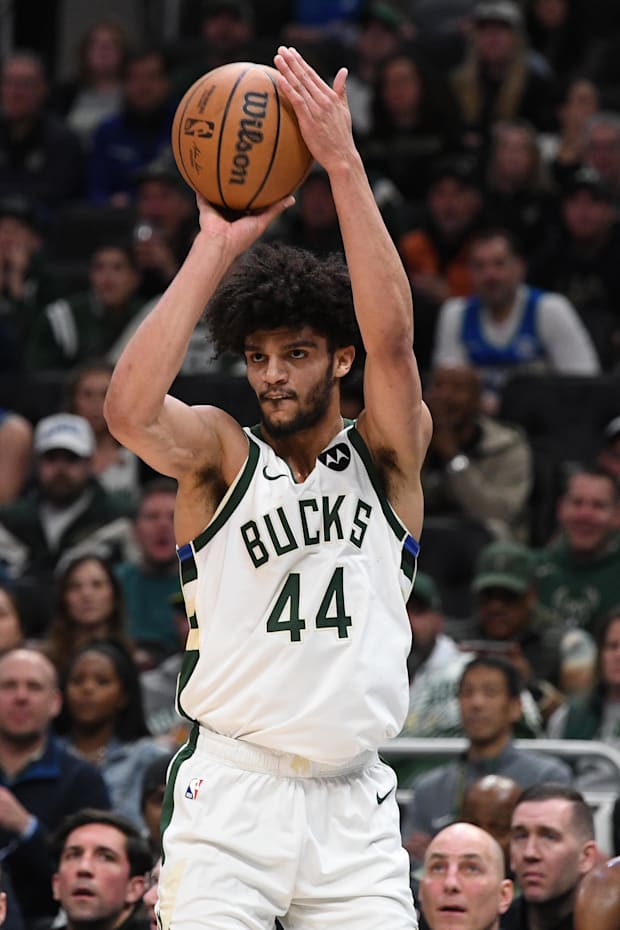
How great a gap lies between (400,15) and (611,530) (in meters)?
7.31

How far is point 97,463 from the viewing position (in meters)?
10.0

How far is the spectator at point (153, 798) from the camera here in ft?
21.9

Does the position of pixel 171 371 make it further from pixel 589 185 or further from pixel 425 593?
pixel 589 185

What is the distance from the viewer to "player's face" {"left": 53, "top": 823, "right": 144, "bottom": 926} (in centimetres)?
627

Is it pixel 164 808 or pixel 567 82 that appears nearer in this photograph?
pixel 164 808

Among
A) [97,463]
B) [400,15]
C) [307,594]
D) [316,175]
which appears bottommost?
[307,594]

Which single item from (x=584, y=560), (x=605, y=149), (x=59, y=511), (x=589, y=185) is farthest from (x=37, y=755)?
(x=605, y=149)

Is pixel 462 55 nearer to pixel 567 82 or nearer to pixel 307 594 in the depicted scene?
pixel 567 82

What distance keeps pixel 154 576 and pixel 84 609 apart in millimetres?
659

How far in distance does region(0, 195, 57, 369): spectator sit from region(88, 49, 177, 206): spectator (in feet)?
3.82

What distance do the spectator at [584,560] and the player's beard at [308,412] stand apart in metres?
4.47

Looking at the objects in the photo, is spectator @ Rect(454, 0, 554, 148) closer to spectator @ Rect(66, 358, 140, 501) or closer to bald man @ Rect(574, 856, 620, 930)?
spectator @ Rect(66, 358, 140, 501)

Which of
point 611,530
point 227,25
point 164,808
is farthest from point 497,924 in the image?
point 227,25

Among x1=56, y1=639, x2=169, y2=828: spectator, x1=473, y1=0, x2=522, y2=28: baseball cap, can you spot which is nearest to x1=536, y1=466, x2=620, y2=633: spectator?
x1=56, y1=639, x2=169, y2=828: spectator
